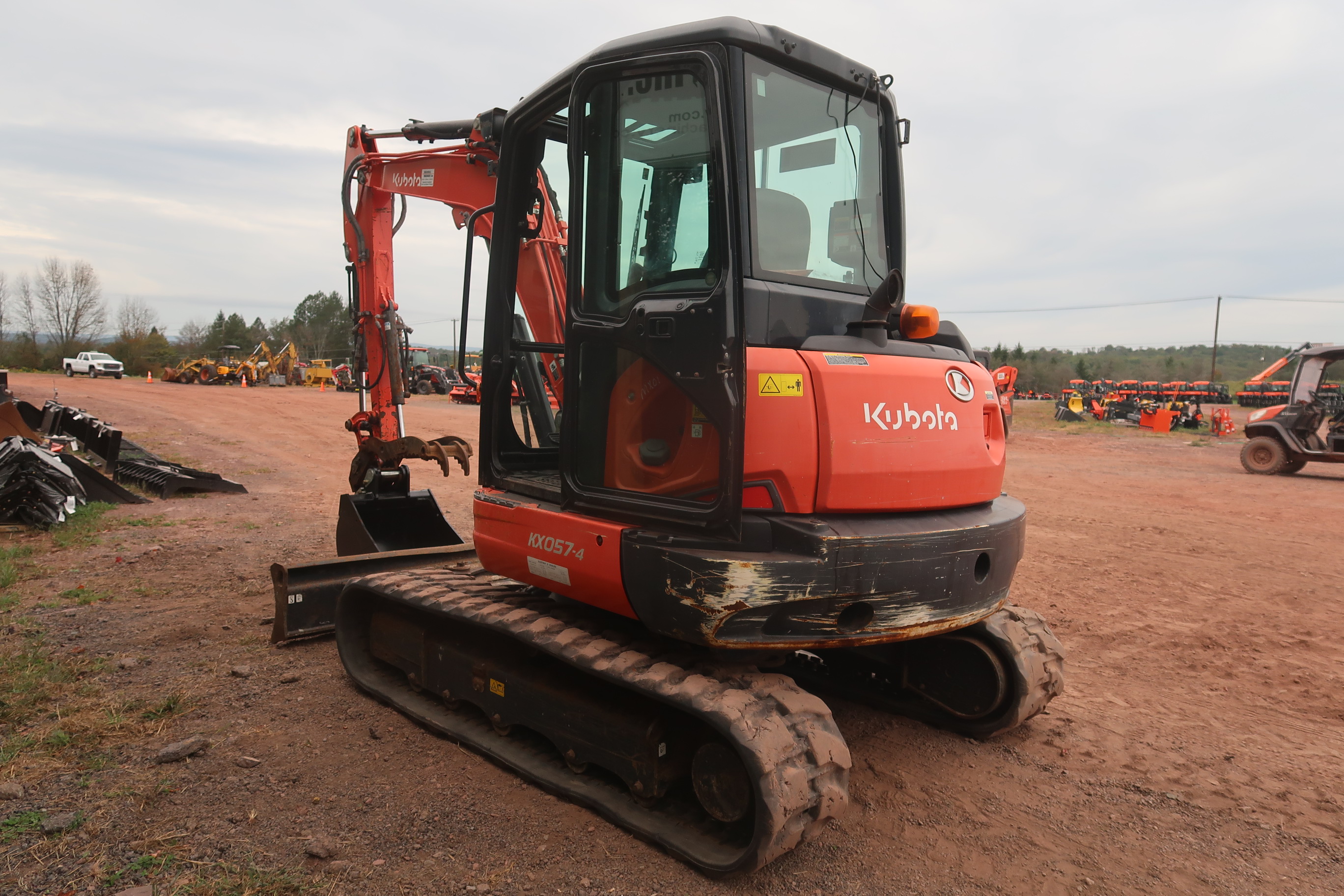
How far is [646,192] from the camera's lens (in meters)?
3.46

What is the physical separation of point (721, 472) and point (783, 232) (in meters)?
1.00

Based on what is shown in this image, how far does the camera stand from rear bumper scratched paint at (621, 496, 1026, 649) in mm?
3010

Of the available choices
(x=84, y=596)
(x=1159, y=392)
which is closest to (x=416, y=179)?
(x=84, y=596)

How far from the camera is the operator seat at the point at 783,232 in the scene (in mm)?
3230

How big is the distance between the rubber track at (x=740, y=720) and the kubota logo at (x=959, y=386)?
4.53 ft

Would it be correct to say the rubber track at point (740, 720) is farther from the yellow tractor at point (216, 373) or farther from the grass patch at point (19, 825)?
the yellow tractor at point (216, 373)

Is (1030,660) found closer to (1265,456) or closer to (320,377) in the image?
(1265,456)

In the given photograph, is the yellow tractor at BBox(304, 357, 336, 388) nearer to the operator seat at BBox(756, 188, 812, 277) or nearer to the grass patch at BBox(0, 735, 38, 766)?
the grass patch at BBox(0, 735, 38, 766)

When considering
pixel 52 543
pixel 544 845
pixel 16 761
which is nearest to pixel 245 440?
pixel 52 543

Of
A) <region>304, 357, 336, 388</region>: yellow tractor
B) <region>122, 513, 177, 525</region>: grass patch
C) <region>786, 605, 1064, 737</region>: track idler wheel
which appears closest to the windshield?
<region>786, 605, 1064, 737</region>: track idler wheel

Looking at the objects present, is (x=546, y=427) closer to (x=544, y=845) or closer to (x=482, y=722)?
(x=482, y=722)

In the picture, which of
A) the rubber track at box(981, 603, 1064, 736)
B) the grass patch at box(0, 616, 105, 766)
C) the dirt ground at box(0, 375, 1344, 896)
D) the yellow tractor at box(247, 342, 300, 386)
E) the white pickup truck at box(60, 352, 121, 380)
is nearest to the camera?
the dirt ground at box(0, 375, 1344, 896)

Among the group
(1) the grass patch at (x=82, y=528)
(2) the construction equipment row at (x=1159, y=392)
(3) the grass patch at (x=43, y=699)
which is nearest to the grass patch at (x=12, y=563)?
(1) the grass patch at (x=82, y=528)

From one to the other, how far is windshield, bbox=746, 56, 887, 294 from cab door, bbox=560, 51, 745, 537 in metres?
0.20
